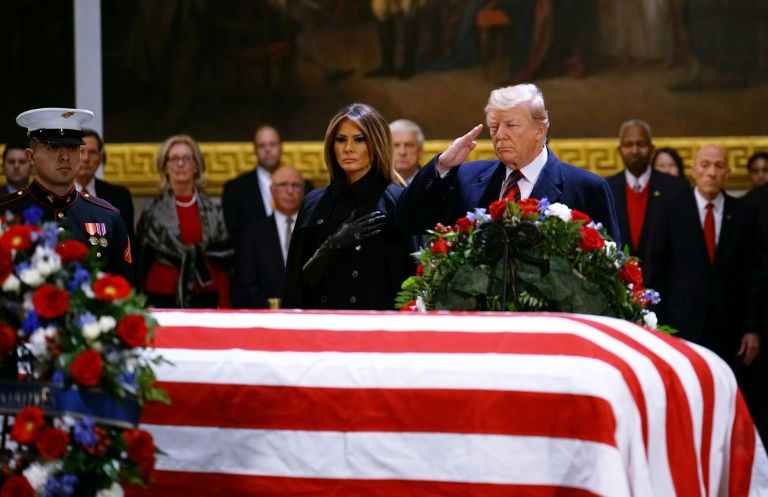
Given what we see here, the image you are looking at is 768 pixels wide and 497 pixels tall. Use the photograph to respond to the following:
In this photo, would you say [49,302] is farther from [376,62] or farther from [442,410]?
[376,62]

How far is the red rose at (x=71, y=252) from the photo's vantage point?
3.73 metres

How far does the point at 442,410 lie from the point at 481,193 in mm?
1620

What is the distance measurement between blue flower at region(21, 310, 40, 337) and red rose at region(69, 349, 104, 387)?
0.45 feet

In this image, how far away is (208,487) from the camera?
4117mm

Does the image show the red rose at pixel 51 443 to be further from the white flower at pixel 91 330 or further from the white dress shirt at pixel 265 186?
the white dress shirt at pixel 265 186

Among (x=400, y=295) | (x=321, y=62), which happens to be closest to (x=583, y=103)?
(x=321, y=62)

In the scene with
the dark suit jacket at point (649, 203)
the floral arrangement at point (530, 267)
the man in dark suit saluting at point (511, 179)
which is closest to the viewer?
the floral arrangement at point (530, 267)

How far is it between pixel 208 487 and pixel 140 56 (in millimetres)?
7737

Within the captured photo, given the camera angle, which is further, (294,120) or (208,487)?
(294,120)

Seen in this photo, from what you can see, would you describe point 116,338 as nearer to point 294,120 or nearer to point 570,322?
point 570,322

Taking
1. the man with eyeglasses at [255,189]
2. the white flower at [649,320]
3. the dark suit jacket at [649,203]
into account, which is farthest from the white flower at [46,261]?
the man with eyeglasses at [255,189]

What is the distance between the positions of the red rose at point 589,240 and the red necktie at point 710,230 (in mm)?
4775

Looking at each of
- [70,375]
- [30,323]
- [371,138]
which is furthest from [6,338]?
[371,138]

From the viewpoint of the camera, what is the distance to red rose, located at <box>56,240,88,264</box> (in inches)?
147
